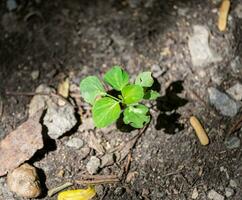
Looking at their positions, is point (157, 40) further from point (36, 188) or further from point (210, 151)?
point (36, 188)

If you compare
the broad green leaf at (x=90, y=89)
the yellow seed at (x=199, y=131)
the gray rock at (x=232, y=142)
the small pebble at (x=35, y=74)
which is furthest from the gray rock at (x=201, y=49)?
the small pebble at (x=35, y=74)

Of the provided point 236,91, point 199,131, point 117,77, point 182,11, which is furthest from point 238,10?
point 117,77

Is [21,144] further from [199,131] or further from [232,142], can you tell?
[232,142]

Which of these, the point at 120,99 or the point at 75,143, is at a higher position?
the point at 120,99

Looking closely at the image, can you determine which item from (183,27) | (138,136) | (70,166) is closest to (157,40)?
(183,27)

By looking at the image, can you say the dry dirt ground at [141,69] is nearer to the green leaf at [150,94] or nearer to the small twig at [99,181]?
the small twig at [99,181]

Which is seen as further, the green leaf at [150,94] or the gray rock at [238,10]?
the gray rock at [238,10]
